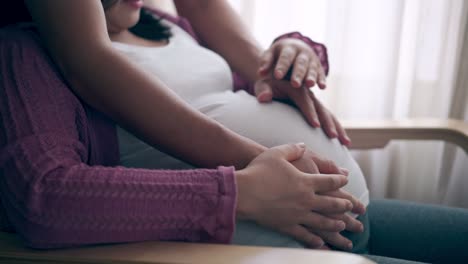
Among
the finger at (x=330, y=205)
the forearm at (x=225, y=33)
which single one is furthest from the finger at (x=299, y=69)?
the finger at (x=330, y=205)

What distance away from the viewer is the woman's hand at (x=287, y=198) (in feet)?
2.27

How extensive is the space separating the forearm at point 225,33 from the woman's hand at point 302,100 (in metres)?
0.16

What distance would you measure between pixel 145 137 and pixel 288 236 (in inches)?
11.2

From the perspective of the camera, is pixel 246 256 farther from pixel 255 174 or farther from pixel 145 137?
pixel 145 137

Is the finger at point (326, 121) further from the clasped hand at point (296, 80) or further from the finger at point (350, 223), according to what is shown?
the finger at point (350, 223)

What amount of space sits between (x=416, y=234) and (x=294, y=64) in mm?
451

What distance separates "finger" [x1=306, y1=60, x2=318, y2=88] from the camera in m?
0.96

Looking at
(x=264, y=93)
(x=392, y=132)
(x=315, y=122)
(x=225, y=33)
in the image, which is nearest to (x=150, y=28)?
(x=225, y=33)

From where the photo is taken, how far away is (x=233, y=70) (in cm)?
122

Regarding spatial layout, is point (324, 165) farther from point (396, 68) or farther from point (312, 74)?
point (396, 68)

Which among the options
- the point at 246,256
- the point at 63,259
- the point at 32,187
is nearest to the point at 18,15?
the point at 32,187

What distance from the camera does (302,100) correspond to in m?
0.97

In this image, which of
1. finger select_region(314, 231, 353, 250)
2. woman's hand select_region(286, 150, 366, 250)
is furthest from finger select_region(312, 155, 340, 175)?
finger select_region(314, 231, 353, 250)

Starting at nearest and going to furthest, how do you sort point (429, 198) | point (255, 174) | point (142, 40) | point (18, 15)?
point (255, 174) → point (18, 15) → point (142, 40) → point (429, 198)
